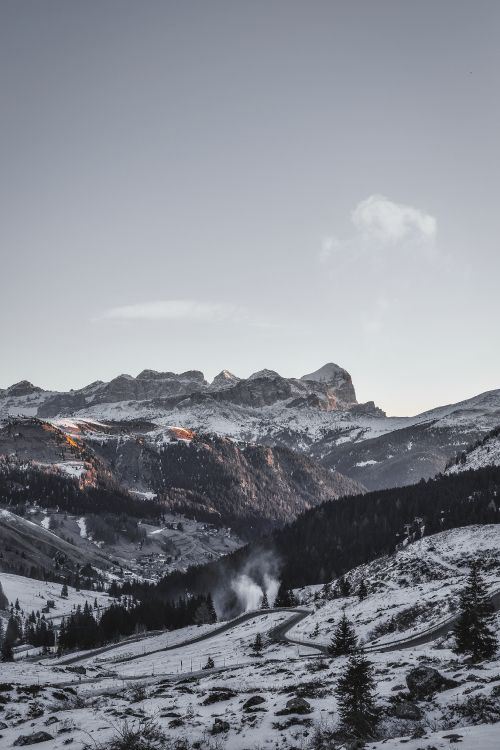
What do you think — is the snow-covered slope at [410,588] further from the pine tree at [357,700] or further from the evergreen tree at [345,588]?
the pine tree at [357,700]

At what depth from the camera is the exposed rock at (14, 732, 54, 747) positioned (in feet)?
101

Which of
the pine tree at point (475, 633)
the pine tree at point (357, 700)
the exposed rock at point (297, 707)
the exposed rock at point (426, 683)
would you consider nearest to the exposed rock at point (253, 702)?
the exposed rock at point (297, 707)

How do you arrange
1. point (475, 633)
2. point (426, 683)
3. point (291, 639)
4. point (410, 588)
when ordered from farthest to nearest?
point (410, 588), point (291, 639), point (475, 633), point (426, 683)

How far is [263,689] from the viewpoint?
4259cm

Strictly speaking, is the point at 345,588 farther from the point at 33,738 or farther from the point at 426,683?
the point at 33,738

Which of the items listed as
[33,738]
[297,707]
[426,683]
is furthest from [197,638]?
[297,707]

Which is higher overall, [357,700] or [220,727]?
[357,700]

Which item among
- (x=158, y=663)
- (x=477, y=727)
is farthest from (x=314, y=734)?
(x=158, y=663)

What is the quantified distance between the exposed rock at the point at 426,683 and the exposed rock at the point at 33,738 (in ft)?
64.9

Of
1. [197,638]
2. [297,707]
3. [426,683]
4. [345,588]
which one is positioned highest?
[297,707]

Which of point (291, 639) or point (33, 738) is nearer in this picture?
point (33, 738)

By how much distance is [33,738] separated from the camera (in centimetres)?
3083

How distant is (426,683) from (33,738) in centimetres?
2169

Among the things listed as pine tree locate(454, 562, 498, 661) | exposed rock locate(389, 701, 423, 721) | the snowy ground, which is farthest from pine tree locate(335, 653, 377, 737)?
pine tree locate(454, 562, 498, 661)
